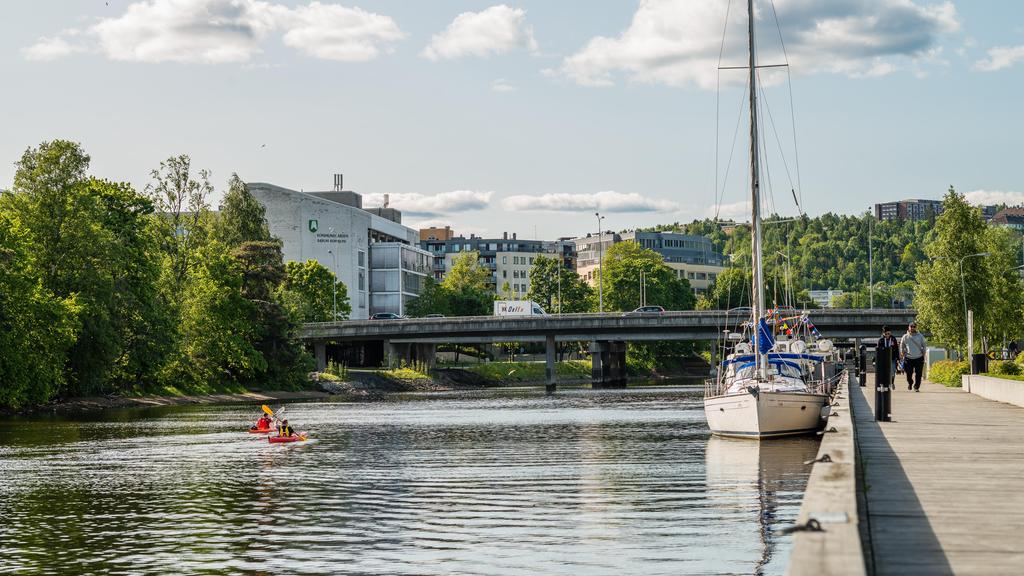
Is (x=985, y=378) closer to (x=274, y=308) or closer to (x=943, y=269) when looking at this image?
(x=943, y=269)

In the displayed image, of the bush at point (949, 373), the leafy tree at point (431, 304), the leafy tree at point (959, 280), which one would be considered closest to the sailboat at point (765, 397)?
the bush at point (949, 373)

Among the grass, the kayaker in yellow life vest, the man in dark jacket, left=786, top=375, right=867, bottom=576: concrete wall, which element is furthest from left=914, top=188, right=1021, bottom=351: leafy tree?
left=786, top=375, right=867, bottom=576: concrete wall

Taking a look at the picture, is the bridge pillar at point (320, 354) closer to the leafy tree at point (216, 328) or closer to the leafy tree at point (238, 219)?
the leafy tree at point (238, 219)

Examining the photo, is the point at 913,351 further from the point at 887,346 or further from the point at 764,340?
the point at 887,346

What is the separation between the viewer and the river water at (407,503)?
722 inches

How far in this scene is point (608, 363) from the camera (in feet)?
458

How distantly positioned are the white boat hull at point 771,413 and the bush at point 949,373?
15.7m

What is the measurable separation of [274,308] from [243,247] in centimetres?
556

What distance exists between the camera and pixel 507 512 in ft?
75.9

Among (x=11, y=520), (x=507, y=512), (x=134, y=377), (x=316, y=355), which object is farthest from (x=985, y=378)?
(x=316, y=355)

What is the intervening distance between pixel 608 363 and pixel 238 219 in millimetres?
43387

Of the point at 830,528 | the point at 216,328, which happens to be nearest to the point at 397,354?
the point at 216,328

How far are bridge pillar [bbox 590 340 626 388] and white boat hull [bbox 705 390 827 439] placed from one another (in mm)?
93638

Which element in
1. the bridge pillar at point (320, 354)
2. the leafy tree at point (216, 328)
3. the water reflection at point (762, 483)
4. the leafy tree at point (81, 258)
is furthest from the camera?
the bridge pillar at point (320, 354)
